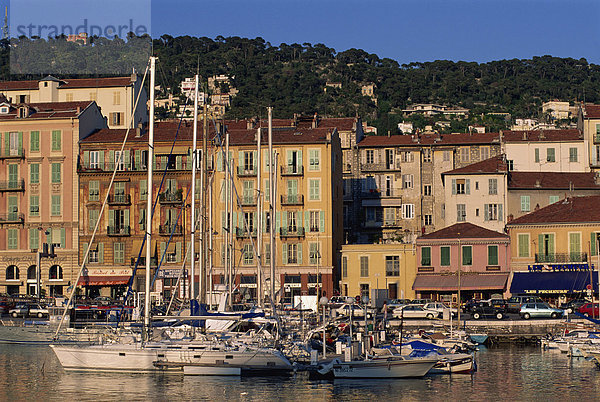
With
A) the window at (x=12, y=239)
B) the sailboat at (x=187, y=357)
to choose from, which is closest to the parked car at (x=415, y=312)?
the sailboat at (x=187, y=357)

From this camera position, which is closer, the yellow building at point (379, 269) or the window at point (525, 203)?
the yellow building at point (379, 269)

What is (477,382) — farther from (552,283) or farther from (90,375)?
(552,283)

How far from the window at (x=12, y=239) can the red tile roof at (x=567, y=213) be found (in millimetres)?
38844

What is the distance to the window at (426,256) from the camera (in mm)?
81500

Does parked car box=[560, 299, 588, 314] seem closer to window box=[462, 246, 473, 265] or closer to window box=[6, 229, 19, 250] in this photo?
window box=[462, 246, 473, 265]

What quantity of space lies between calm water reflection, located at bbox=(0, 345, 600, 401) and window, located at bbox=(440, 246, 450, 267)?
107ft

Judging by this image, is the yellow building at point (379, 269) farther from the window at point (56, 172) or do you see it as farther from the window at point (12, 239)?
the window at point (12, 239)

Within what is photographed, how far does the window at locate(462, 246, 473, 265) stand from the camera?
265ft

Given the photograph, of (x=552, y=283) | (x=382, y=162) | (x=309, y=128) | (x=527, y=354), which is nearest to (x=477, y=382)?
(x=527, y=354)

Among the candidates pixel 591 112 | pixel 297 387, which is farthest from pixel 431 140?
pixel 297 387

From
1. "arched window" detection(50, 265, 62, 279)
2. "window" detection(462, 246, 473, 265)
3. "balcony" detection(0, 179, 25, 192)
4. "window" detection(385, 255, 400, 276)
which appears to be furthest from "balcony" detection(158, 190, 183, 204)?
"window" detection(462, 246, 473, 265)

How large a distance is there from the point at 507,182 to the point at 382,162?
55.6 ft

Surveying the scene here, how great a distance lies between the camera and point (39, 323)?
193 ft

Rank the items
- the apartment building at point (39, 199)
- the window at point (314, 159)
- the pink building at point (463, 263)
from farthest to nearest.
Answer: the apartment building at point (39, 199), the window at point (314, 159), the pink building at point (463, 263)
